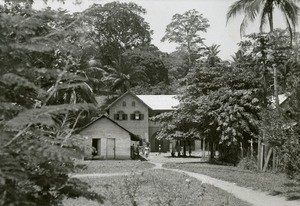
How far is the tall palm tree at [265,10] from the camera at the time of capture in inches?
1051

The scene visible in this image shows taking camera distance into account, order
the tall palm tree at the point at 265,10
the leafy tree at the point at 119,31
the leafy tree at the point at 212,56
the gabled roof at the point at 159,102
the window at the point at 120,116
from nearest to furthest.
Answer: the tall palm tree at the point at 265,10, the leafy tree at the point at 212,56, the window at the point at 120,116, the gabled roof at the point at 159,102, the leafy tree at the point at 119,31

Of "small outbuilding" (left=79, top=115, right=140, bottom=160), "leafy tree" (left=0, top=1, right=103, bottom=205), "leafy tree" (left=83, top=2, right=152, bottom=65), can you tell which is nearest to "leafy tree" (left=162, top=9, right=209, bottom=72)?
"leafy tree" (left=83, top=2, right=152, bottom=65)

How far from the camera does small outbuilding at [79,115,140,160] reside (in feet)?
149

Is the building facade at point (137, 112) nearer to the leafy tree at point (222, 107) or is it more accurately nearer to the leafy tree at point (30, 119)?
the leafy tree at point (222, 107)

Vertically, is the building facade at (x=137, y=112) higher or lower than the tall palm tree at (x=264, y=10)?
lower

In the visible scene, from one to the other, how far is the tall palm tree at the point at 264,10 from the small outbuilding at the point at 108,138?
21515 millimetres

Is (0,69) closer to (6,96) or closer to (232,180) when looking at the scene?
(6,96)

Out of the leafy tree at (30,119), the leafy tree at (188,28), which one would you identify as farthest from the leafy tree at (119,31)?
the leafy tree at (30,119)

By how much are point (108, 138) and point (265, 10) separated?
927 inches

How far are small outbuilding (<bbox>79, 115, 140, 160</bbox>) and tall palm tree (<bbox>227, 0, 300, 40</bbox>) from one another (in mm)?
21515

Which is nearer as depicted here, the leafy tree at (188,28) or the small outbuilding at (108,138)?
the small outbuilding at (108,138)

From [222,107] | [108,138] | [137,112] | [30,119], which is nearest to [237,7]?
[222,107]

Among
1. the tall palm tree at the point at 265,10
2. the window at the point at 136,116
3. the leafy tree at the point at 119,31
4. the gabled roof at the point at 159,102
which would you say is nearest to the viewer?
the tall palm tree at the point at 265,10

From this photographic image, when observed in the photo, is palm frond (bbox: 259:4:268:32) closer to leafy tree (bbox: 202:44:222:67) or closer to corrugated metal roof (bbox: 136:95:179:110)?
leafy tree (bbox: 202:44:222:67)
